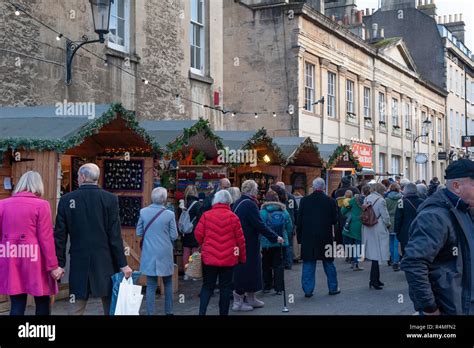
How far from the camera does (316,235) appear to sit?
10359mm

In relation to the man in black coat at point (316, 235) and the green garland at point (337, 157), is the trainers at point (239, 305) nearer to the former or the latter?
the man in black coat at point (316, 235)

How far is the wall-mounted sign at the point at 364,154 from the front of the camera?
29.1 m

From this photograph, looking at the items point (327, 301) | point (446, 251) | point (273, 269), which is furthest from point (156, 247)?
point (446, 251)

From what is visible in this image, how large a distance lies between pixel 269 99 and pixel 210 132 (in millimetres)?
13100

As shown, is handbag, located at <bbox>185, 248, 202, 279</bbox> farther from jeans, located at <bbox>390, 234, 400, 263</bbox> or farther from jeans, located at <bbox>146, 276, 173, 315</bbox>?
jeans, located at <bbox>390, 234, 400, 263</bbox>

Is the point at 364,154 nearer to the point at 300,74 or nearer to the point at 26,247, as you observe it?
the point at 300,74

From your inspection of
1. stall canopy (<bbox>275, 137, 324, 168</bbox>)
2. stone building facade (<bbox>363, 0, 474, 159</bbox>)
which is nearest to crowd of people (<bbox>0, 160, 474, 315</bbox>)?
stall canopy (<bbox>275, 137, 324, 168</bbox>)

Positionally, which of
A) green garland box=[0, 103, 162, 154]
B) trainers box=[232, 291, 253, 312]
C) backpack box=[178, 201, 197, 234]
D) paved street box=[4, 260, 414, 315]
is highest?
green garland box=[0, 103, 162, 154]

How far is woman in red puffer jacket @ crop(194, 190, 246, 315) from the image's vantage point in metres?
8.02

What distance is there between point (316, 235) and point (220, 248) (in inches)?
110

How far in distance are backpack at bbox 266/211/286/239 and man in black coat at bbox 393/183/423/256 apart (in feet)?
8.73

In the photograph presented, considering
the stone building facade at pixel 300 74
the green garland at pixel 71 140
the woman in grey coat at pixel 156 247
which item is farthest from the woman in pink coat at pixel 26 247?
the stone building facade at pixel 300 74

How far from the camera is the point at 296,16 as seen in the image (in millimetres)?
24328
